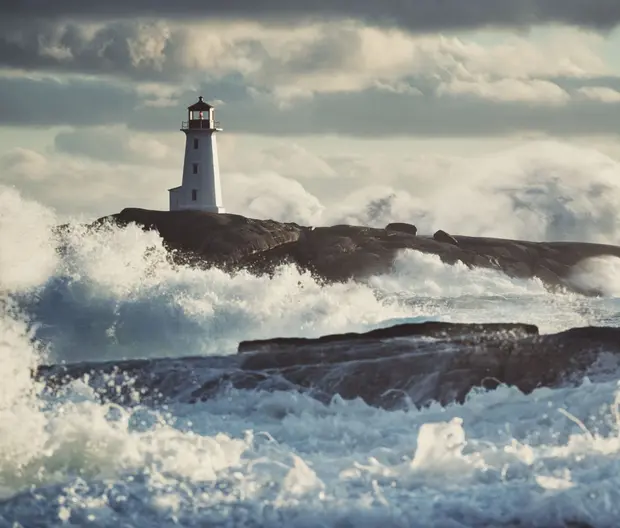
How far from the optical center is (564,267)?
1348 inches

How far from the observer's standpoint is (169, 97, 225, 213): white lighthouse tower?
32062 mm

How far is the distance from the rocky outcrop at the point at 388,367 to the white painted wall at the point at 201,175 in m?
19.3

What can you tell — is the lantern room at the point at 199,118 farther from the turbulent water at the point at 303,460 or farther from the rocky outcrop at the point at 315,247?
the turbulent water at the point at 303,460

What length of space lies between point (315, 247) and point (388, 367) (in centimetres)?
1871

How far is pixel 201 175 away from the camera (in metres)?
32.2

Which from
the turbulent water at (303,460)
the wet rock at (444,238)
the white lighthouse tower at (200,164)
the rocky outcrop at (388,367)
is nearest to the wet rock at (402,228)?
the wet rock at (444,238)

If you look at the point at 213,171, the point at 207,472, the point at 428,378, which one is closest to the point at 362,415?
the point at 428,378

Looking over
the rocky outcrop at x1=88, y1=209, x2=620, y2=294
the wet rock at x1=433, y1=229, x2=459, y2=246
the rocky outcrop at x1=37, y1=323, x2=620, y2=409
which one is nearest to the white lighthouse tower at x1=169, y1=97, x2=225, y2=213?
the rocky outcrop at x1=88, y1=209, x2=620, y2=294

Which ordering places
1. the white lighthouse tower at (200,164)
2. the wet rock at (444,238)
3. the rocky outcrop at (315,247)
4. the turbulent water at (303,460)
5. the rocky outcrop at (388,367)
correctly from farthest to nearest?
the wet rock at (444,238)
the white lighthouse tower at (200,164)
the rocky outcrop at (315,247)
the rocky outcrop at (388,367)
the turbulent water at (303,460)

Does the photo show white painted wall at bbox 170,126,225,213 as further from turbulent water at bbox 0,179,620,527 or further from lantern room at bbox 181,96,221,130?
turbulent water at bbox 0,179,620,527

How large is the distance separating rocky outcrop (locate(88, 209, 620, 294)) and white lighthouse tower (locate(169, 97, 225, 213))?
71.7 inches

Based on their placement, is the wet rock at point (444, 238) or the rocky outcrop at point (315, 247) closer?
the rocky outcrop at point (315, 247)

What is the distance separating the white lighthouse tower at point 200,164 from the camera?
32062mm

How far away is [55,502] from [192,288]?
1404cm
